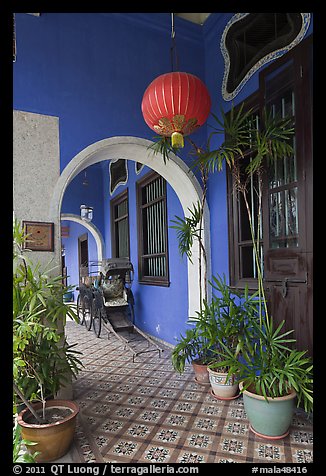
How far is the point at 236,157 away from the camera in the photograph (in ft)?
11.2

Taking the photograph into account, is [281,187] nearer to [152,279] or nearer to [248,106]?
[248,106]

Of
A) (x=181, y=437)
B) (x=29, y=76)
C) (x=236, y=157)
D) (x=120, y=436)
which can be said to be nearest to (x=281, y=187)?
(x=236, y=157)

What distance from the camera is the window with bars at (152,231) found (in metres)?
5.57

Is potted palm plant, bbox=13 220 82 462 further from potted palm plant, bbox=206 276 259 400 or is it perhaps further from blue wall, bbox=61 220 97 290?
blue wall, bbox=61 220 97 290

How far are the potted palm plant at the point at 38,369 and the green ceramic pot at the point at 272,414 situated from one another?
1.34m

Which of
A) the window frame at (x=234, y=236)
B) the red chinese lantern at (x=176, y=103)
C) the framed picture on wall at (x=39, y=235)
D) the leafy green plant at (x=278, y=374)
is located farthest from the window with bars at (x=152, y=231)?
the leafy green plant at (x=278, y=374)

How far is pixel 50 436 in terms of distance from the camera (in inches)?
87.0

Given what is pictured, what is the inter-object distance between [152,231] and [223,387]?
11.3 feet

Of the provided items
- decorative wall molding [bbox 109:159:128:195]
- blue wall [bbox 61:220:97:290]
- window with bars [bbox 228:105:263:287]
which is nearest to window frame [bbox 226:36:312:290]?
window with bars [bbox 228:105:263:287]

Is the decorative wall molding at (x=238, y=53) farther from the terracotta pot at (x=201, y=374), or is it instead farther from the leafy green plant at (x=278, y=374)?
the terracotta pot at (x=201, y=374)

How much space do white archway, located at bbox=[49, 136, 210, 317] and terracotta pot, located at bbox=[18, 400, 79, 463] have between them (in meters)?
1.74

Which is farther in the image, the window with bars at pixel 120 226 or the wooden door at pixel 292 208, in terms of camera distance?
the window with bars at pixel 120 226

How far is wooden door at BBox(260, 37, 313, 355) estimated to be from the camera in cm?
268
